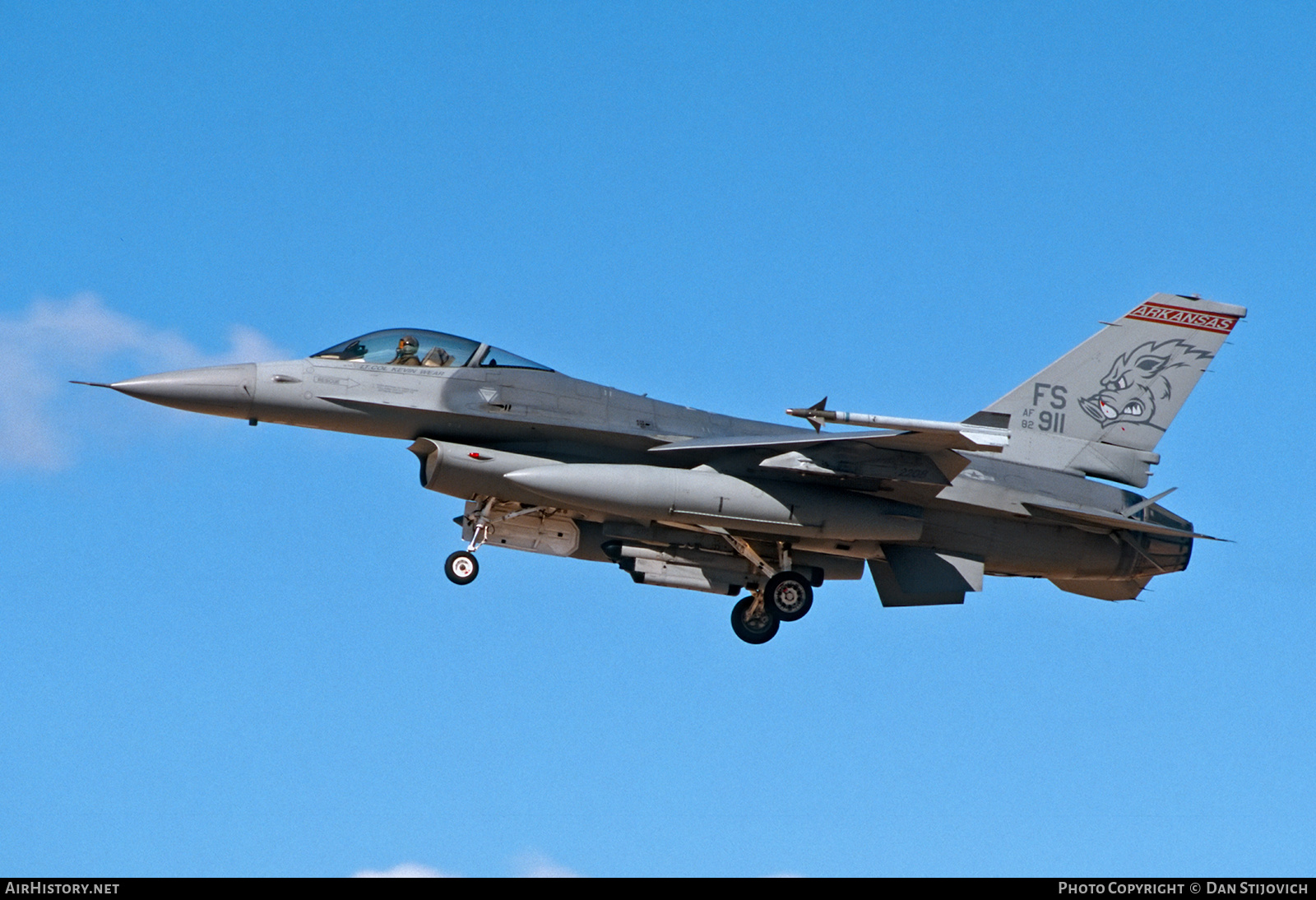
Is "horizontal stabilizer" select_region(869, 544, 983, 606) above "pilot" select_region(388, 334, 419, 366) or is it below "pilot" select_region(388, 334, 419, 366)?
below

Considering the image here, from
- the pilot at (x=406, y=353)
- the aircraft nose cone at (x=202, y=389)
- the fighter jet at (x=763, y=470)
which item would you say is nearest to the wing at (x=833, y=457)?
the fighter jet at (x=763, y=470)

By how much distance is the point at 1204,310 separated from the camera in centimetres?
1866

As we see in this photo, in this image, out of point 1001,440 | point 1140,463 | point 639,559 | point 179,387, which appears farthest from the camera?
point 1140,463

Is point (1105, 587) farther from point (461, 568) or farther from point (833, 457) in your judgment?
point (461, 568)

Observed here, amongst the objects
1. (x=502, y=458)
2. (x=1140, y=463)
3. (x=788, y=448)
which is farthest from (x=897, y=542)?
(x=502, y=458)

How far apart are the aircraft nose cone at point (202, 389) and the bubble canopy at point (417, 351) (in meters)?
0.88

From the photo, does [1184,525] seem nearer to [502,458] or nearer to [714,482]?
[714,482]

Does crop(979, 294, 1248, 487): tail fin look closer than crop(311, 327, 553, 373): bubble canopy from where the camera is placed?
No

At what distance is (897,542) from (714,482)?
2573 millimetres

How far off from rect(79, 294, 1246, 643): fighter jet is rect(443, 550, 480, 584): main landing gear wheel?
0.02 m

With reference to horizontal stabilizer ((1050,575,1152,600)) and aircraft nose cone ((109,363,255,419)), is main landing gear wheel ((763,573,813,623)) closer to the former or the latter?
horizontal stabilizer ((1050,575,1152,600))

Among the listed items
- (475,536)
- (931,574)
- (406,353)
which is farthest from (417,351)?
(931,574)

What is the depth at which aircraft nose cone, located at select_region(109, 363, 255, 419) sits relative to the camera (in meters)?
15.5

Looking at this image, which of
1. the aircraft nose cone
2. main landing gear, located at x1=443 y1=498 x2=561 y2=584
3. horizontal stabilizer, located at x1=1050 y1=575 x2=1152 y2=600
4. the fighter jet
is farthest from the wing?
the aircraft nose cone
